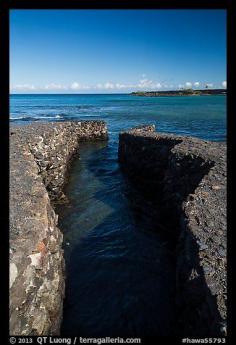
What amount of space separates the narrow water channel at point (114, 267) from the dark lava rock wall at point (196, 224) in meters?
0.79

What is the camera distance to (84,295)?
8.30 m

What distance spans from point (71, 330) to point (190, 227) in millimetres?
3777

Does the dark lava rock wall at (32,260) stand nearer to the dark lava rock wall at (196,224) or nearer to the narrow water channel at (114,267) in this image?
the narrow water channel at (114,267)

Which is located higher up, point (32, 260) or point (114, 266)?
point (32, 260)

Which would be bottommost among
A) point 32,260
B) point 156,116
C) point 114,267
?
point 114,267

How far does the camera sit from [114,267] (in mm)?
9578

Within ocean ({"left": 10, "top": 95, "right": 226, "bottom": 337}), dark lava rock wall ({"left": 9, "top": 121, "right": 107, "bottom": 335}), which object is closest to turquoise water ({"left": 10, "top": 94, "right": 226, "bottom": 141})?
ocean ({"left": 10, "top": 95, "right": 226, "bottom": 337})

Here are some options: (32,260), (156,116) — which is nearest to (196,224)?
(32,260)

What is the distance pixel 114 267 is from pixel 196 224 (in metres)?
4.02

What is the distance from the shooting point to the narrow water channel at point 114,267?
7.34 meters

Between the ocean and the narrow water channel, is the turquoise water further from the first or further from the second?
the narrow water channel

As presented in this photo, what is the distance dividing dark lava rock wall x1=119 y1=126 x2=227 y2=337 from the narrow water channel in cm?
79

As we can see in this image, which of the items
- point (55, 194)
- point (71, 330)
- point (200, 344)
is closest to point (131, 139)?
point (55, 194)

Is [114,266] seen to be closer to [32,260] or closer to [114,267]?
[114,267]
